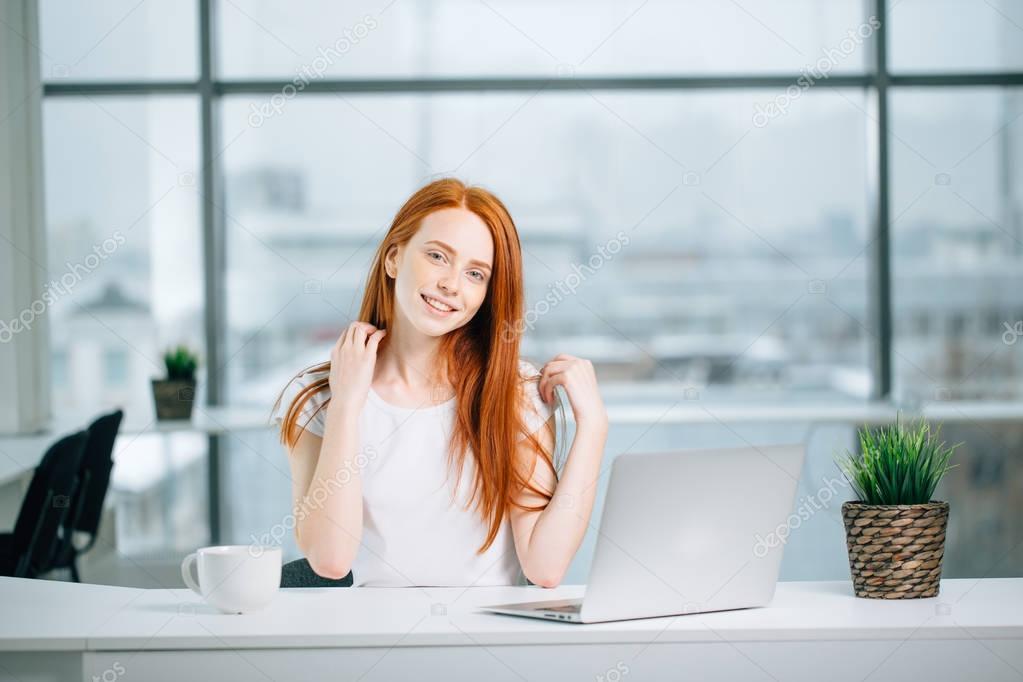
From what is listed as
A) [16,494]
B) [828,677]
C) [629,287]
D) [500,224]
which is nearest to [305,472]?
[500,224]

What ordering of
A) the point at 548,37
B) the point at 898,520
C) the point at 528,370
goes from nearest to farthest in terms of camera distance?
1. the point at 898,520
2. the point at 528,370
3. the point at 548,37

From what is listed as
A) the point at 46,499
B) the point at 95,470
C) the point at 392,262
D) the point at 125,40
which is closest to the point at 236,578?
the point at 392,262

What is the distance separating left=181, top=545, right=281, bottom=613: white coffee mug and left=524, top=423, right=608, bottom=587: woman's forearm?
427 millimetres

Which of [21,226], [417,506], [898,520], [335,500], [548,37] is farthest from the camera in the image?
[548,37]

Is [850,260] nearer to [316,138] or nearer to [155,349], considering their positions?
[316,138]

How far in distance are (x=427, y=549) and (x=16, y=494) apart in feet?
8.34

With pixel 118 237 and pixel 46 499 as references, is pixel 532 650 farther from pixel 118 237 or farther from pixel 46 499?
pixel 118 237

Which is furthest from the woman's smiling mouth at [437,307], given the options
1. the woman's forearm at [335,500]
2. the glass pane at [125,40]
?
the glass pane at [125,40]

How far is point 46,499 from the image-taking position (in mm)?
2973

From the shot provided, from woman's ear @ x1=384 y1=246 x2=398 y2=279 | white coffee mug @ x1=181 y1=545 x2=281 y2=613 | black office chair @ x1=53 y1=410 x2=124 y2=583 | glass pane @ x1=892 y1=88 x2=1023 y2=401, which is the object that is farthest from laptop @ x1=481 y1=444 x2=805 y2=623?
glass pane @ x1=892 y1=88 x2=1023 y2=401

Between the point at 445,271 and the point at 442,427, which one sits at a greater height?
the point at 445,271

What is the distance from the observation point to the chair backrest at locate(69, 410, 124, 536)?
3.44 meters

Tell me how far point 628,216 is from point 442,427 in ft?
9.37

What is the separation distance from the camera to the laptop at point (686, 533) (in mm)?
1402
